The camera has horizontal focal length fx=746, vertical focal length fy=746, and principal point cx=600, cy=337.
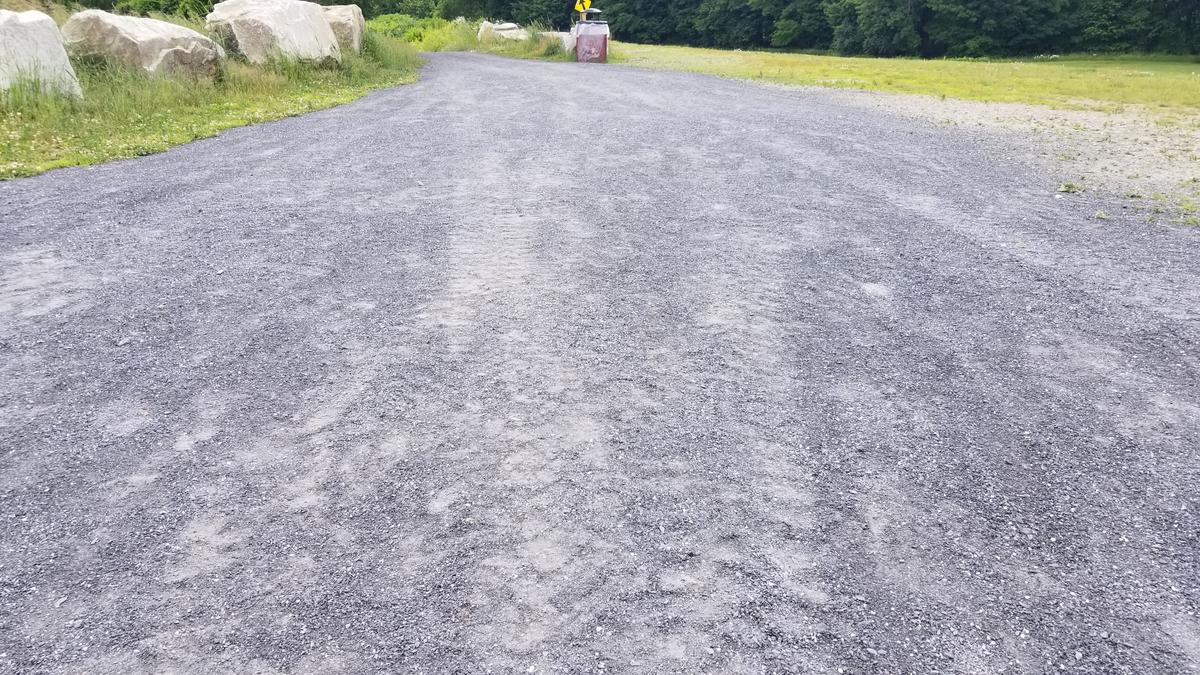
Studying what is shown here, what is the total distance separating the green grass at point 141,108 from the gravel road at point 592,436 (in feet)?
5.05

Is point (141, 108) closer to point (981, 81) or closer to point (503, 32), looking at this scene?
point (981, 81)

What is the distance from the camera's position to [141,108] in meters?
8.94

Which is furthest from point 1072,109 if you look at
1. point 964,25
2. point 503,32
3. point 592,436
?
point 964,25

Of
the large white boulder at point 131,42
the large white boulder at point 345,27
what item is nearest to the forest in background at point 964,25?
the large white boulder at point 345,27

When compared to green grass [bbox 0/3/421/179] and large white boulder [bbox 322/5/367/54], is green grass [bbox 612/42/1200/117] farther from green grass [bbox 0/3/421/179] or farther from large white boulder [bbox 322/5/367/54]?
green grass [bbox 0/3/421/179]

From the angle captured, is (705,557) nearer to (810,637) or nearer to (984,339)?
(810,637)

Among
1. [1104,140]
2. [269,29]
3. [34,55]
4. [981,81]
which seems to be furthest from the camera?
[981,81]

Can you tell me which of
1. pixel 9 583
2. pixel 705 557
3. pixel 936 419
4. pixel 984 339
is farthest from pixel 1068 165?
pixel 9 583

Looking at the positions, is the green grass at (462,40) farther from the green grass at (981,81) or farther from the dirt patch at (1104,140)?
the dirt patch at (1104,140)

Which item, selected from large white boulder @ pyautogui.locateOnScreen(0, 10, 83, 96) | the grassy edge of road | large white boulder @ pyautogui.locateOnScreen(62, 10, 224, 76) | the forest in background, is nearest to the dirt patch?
the grassy edge of road

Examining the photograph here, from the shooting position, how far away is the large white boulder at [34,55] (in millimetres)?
8086

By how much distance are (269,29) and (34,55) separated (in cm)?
423

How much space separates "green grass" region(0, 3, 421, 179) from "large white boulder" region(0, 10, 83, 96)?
179 millimetres

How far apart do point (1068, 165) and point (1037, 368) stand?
17.2 feet
